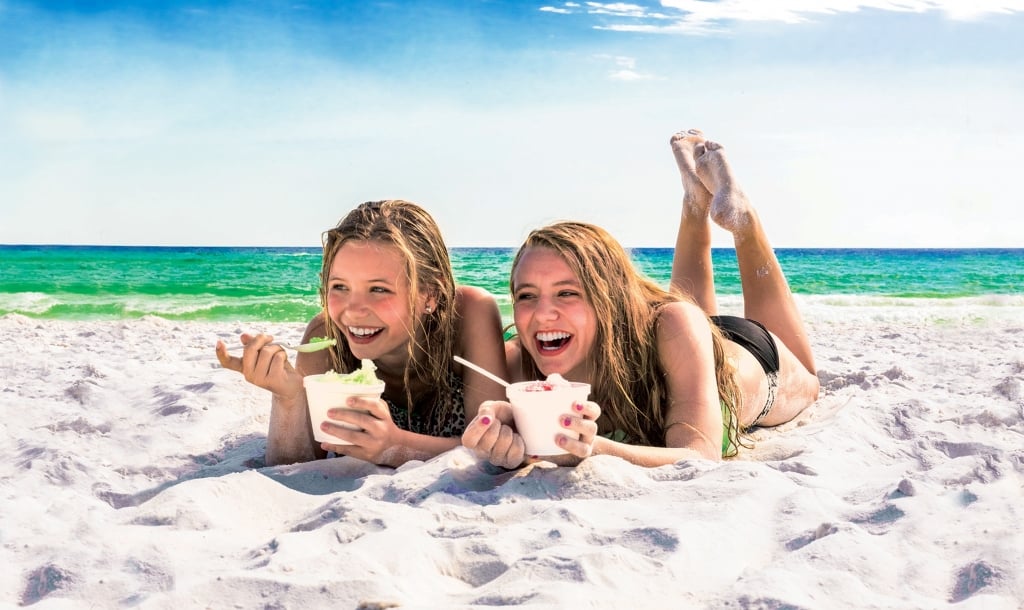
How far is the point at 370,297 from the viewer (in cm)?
296

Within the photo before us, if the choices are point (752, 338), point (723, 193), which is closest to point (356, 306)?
point (752, 338)

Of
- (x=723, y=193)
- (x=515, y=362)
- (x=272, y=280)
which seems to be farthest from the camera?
(x=272, y=280)

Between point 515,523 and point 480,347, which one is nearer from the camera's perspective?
point 515,523

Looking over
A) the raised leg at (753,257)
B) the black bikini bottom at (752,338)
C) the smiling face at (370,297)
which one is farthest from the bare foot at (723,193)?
the smiling face at (370,297)

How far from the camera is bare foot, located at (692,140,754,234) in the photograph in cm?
423

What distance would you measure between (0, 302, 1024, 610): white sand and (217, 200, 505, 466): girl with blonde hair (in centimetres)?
18

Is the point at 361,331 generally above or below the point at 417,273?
below

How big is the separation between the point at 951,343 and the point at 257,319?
8388 mm

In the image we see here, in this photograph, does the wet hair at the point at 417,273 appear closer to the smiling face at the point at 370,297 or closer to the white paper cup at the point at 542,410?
the smiling face at the point at 370,297

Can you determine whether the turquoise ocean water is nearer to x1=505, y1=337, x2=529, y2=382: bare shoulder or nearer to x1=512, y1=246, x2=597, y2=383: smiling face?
x1=505, y1=337, x2=529, y2=382: bare shoulder

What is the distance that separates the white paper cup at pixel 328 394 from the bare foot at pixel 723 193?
2244 millimetres

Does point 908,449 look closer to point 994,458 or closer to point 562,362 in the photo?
point 994,458

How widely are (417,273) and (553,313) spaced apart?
1.76 ft

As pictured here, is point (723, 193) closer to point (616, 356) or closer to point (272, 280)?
point (616, 356)
